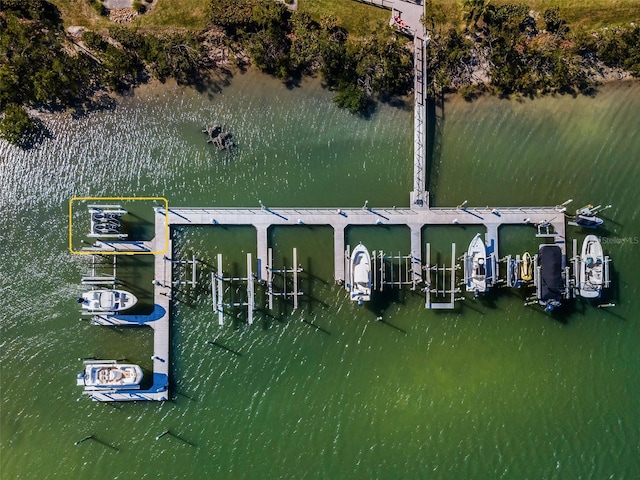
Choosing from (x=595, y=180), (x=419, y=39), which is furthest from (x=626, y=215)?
(x=419, y=39)

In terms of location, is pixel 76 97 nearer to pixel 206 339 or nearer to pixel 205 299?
pixel 205 299

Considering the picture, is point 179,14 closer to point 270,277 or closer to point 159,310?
point 270,277

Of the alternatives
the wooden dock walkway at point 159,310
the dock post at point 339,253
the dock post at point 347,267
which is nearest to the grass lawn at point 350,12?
the wooden dock walkway at point 159,310

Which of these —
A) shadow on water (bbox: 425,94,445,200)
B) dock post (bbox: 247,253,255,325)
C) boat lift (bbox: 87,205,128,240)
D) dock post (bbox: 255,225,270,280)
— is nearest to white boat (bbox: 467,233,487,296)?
shadow on water (bbox: 425,94,445,200)

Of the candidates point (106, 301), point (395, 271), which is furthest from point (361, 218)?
point (106, 301)

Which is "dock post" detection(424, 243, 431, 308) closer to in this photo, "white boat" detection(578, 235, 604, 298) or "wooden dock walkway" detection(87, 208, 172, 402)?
"white boat" detection(578, 235, 604, 298)

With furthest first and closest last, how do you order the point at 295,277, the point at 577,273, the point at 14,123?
the point at 577,273 → the point at 295,277 → the point at 14,123

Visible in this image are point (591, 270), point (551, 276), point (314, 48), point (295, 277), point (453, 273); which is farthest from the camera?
point (453, 273)

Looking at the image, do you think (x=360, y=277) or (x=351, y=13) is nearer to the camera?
(x=360, y=277)
